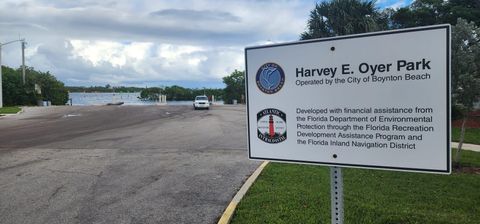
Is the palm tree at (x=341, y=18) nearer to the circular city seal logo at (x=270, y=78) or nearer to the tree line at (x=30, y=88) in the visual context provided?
the circular city seal logo at (x=270, y=78)

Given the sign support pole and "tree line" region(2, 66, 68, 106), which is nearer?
the sign support pole

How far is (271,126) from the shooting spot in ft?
10.4

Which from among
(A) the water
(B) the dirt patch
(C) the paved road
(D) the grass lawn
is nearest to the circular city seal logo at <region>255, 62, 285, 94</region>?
(D) the grass lawn

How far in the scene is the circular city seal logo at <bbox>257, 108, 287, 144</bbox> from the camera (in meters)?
3.12

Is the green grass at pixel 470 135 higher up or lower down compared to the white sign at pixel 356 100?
lower down

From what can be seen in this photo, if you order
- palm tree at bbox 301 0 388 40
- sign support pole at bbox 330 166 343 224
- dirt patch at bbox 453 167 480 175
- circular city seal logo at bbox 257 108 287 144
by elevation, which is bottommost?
dirt patch at bbox 453 167 480 175

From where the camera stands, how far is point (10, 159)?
421 inches

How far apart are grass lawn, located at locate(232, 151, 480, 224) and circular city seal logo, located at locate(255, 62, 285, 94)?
2.49 meters

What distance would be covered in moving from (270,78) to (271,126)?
35cm

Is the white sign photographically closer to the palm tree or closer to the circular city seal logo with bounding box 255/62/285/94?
the circular city seal logo with bounding box 255/62/285/94

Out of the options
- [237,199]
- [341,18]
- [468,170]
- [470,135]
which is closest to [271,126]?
[237,199]

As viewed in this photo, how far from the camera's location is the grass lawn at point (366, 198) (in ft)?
17.3

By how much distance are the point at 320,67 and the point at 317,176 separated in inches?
200

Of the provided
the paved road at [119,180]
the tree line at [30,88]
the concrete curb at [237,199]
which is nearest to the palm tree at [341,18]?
the paved road at [119,180]
